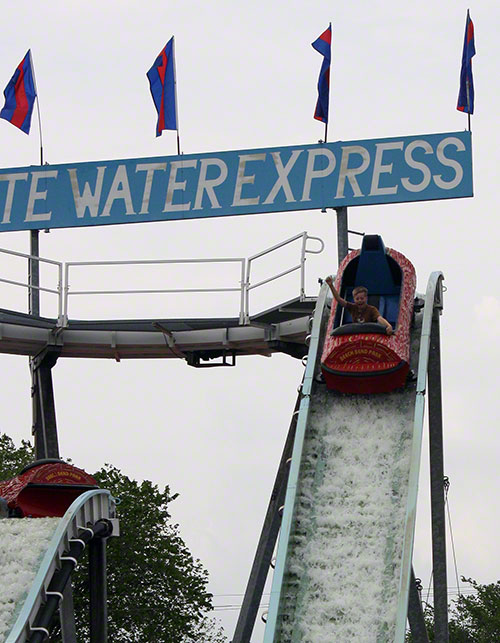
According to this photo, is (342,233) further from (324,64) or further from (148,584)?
(148,584)

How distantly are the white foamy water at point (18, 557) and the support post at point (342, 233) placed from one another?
6.22 m

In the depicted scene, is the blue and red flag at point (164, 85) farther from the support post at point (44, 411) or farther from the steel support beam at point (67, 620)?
the steel support beam at point (67, 620)

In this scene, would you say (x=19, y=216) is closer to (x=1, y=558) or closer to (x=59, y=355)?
(x=59, y=355)

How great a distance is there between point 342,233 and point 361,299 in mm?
3006

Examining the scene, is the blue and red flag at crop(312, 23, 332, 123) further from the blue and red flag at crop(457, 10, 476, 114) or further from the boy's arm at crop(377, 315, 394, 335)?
the boy's arm at crop(377, 315, 394, 335)

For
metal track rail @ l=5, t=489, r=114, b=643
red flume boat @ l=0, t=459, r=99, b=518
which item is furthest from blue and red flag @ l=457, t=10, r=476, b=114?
metal track rail @ l=5, t=489, r=114, b=643

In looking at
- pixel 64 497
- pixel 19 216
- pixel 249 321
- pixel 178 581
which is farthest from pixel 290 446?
pixel 178 581

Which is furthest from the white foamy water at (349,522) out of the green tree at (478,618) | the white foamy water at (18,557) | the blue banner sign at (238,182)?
the green tree at (478,618)

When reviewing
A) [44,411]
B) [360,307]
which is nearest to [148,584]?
[44,411]

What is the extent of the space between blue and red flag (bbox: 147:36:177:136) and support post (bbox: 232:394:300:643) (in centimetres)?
588

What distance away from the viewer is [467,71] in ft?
68.4

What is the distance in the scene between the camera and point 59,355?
68.3 ft

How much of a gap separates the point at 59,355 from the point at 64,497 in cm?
347

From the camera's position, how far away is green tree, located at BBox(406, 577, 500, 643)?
35406 millimetres
